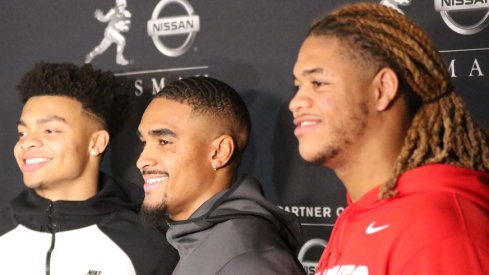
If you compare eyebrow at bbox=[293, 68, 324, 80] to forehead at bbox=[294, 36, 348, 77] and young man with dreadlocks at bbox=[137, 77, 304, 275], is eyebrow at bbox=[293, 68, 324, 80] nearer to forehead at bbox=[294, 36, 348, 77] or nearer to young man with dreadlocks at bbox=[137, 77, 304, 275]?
forehead at bbox=[294, 36, 348, 77]

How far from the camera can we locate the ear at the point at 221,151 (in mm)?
Result: 1840

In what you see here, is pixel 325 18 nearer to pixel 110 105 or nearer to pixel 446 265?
pixel 446 265

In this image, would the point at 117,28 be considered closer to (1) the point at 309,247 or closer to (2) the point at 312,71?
(1) the point at 309,247

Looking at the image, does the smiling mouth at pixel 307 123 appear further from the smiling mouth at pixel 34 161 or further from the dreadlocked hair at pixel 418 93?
the smiling mouth at pixel 34 161

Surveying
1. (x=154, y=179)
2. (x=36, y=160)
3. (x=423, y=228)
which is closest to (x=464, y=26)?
(x=154, y=179)

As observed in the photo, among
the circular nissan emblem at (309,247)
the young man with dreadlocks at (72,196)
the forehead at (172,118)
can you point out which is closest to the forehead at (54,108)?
the young man with dreadlocks at (72,196)

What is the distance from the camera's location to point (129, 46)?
7.88 feet

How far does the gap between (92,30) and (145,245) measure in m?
0.74

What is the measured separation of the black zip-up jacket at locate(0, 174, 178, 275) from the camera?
2076mm

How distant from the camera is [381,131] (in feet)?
4.20

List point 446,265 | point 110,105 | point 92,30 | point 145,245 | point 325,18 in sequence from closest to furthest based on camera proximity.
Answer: point 446,265 → point 325,18 → point 145,245 → point 110,105 → point 92,30

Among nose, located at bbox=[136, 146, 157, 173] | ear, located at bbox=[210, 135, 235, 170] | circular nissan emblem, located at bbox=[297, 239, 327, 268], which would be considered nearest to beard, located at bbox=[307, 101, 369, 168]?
ear, located at bbox=[210, 135, 235, 170]

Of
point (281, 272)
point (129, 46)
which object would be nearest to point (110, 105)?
point (129, 46)

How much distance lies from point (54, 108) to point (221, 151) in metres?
0.60
